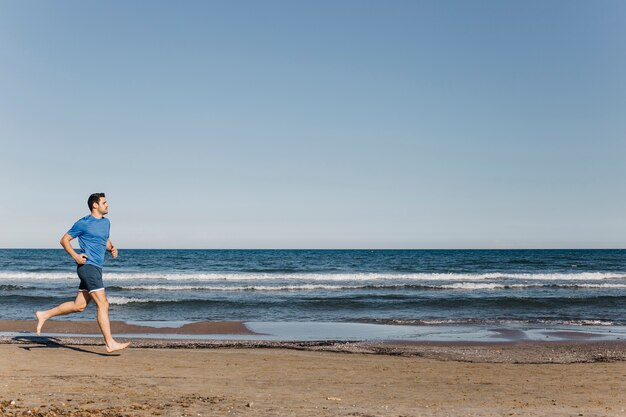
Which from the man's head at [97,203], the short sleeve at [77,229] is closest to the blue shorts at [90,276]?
the short sleeve at [77,229]

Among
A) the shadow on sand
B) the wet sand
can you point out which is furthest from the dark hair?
the wet sand

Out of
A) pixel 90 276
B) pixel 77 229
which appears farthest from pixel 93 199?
pixel 90 276

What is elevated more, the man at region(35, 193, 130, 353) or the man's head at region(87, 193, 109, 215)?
the man's head at region(87, 193, 109, 215)

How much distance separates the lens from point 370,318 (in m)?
16.2

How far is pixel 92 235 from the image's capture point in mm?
7555

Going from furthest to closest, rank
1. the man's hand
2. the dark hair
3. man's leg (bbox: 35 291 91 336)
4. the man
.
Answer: man's leg (bbox: 35 291 91 336)
the dark hair
the man
the man's hand

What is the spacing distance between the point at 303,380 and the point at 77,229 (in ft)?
11.0

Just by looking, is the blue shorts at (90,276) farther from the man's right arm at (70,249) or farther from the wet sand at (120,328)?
the wet sand at (120,328)

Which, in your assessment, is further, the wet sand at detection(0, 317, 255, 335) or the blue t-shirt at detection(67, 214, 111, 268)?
the wet sand at detection(0, 317, 255, 335)

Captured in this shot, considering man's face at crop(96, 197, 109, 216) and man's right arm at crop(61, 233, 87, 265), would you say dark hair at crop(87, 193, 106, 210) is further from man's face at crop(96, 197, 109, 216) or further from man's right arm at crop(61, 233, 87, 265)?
man's right arm at crop(61, 233, 87, 265)

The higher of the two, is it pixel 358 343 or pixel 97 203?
pixel 97 203

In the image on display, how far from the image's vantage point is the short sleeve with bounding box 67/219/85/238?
7.47 metres

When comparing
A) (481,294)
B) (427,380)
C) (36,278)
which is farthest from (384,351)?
(36,278)

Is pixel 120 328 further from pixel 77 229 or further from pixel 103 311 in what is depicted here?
pixel 77 229
